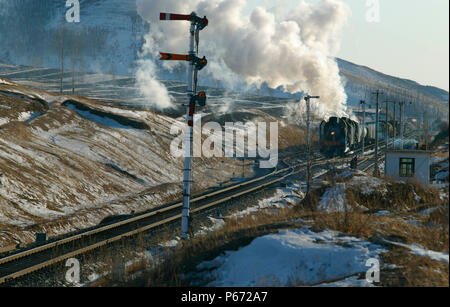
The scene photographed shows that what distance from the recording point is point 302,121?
101938 millimetres

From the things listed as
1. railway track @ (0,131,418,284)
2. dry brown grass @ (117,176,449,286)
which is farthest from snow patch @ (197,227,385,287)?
railway track @ (0,131,418,284)

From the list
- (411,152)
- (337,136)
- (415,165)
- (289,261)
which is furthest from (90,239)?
(337,136)

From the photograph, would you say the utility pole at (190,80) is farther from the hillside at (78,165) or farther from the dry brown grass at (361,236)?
the hillside at (78,165)

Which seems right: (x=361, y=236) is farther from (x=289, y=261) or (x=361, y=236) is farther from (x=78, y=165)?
(x=78, y=165)

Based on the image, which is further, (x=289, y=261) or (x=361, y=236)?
(x=361, y=236)

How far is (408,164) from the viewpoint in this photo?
1375 inches

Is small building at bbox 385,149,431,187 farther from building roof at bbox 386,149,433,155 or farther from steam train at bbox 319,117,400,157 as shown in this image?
steam train at bbox 319,117,400,157

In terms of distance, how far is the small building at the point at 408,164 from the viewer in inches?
1350

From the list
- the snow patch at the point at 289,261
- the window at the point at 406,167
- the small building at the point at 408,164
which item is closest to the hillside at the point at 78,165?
the snow patch at the point at 289,261

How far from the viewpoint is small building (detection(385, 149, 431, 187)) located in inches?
1350

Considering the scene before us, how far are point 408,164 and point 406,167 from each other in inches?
12.0

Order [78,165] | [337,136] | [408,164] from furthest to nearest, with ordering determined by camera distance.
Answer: [337,136], [408,164], [78,165]

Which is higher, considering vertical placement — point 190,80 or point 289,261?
point 190,80
